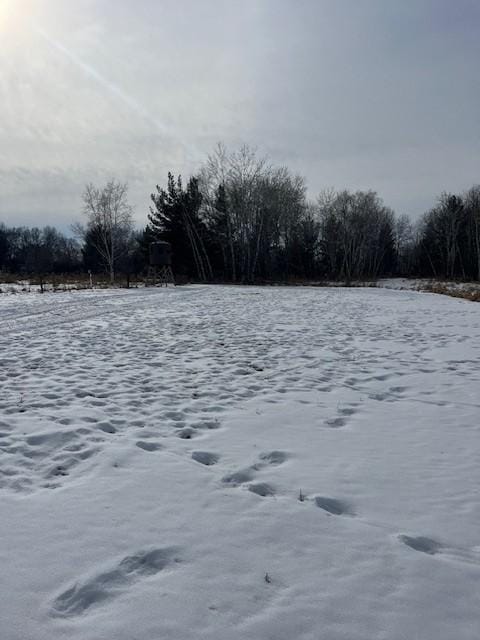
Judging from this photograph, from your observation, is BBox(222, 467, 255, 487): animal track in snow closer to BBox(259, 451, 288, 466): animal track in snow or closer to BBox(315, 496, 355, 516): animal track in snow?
BBox(259, 451, 288, 466): animal track in snow

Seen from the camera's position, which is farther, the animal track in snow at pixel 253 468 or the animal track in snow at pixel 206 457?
the animal track in snow at pixel 206 457

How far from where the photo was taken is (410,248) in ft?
264

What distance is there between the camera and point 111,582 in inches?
87.1

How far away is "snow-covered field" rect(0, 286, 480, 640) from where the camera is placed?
2.03 metres

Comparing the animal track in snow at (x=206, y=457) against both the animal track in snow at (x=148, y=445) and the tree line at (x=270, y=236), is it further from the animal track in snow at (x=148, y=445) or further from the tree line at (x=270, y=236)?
the tree line at (x=270, y=236)

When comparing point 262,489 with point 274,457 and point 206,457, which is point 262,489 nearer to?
point 274,457

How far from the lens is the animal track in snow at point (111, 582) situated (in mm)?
2066

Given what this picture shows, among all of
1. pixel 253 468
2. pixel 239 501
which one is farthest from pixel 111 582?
pixel 253 468

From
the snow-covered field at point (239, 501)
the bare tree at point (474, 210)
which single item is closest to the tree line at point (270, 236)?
the bare tree at point (474, 210)

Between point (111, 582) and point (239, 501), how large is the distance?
41.3 inches

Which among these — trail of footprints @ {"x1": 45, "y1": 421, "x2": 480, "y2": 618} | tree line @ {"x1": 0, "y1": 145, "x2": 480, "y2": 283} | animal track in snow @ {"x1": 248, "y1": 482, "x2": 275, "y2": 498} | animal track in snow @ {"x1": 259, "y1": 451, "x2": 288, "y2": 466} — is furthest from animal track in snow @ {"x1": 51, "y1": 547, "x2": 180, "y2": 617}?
tree line @ {"x1": 0, "y1": 145, "x2": 480, "y2": 283}

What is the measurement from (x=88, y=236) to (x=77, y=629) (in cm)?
6071

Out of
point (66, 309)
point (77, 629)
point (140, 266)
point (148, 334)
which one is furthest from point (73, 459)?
point (140, 266)

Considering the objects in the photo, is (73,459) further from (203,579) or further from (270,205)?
(270,205)
